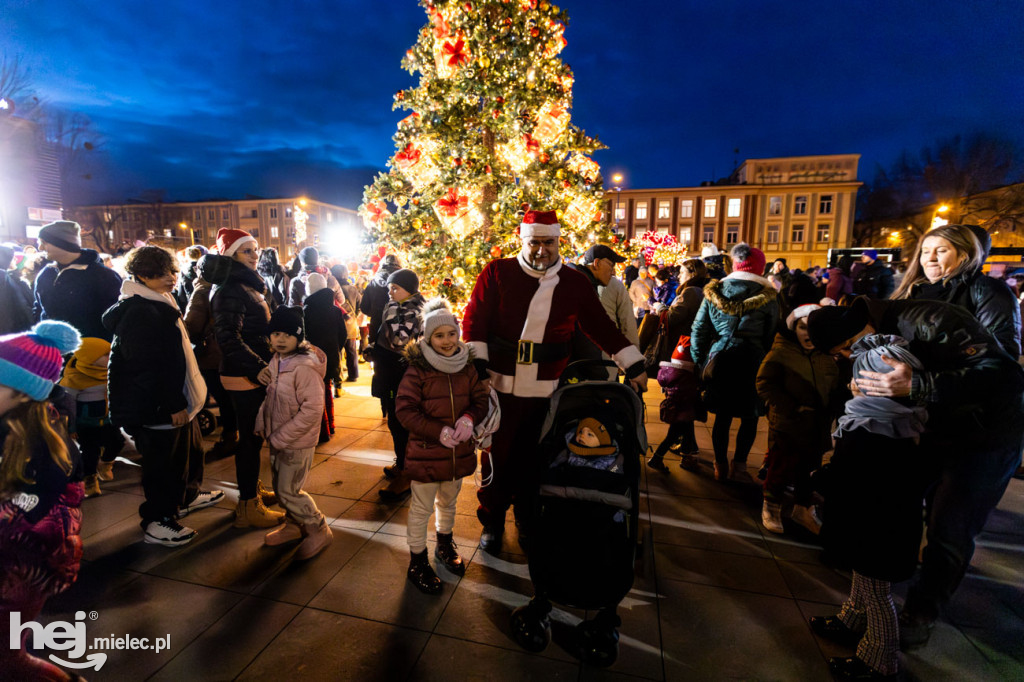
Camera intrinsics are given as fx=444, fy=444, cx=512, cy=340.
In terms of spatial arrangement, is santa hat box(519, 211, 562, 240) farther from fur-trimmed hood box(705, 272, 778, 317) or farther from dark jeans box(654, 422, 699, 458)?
dark jeans box(654, 422, 699, 458)

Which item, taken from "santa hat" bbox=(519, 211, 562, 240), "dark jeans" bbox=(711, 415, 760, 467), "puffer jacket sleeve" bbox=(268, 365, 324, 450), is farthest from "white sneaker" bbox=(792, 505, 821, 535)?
"puffer jacket sleeve" bbox=(268, 365, 324, 450)

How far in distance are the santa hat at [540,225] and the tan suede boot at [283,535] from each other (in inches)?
108

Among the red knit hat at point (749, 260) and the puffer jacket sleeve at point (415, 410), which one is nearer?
the puffer jacket sleeve at point (415, 410)

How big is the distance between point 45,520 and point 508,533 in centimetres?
264

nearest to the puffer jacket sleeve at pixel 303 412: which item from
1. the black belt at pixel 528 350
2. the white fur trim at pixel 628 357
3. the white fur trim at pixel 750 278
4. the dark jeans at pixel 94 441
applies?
the black belt at pixel 528 350

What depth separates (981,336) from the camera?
6.49ft

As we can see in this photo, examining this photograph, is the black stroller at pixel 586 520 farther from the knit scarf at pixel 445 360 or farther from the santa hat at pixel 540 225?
the santa hat at pixel 540 225

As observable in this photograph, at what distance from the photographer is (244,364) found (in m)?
3.40

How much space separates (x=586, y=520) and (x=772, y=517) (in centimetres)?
221

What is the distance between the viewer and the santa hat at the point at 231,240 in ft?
12.9

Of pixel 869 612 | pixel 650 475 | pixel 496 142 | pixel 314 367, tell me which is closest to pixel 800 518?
pixel 650 475

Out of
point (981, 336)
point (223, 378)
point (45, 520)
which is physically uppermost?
point (981, 336)

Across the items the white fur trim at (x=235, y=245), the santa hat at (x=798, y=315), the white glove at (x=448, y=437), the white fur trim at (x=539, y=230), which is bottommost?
the white glove at (x=448, y=437)

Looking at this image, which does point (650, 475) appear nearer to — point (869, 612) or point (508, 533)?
point (508, 533)
